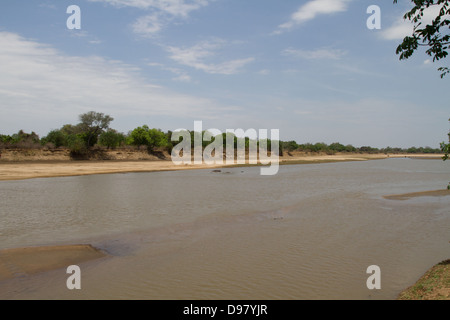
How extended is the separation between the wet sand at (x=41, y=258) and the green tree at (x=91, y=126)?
51.6 meters

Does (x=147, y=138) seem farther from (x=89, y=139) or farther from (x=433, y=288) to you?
(x=433, y=288)

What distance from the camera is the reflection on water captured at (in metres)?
6.59

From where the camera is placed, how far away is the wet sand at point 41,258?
290 inches

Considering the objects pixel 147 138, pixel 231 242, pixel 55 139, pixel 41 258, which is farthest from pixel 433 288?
pixel 147 138

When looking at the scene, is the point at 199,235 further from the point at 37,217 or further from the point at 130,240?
the point at 37,217

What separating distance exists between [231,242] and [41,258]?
5.36 metres

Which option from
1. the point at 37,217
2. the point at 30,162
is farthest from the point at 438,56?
the point at 30,162

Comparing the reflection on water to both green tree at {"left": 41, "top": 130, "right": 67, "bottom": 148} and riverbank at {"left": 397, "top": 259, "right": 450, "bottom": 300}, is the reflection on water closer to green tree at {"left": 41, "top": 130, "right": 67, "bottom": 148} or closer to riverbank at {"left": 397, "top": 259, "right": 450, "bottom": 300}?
riverbank at {"left": 397, "top": 259, "right": 450, "bottom": 300}

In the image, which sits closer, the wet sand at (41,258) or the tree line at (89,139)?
the wet sand at (41,258)

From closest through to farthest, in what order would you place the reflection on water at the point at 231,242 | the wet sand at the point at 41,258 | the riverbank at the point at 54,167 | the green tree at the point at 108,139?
the reflection on water at the point at 231,242
the wet sand at the point at 41,258
the riverbank at the point at 54,167
the green tree at the point at 108,139

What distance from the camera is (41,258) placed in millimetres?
8234

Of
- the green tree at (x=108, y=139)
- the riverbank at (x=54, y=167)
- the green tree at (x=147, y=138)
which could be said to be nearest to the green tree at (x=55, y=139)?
the riverbank at (x=54, y=167)

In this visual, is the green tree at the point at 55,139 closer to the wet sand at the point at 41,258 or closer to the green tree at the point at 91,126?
the green tree at the point at 91,126

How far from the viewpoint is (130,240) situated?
1005cm
